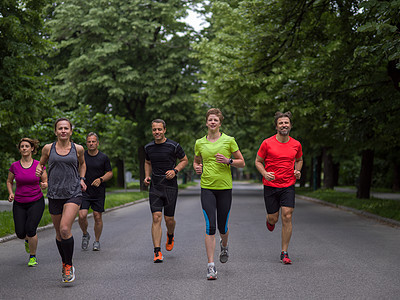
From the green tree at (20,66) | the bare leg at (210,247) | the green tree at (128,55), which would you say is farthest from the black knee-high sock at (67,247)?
the green tree at (128,55)

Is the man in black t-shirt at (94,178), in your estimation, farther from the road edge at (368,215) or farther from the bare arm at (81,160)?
the road edge at (368,215)

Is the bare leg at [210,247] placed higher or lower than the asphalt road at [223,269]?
higher

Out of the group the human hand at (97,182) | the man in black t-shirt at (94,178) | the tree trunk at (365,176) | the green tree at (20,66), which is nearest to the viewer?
the human hand at (97,182)

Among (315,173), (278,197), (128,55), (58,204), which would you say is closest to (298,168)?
(278,197)

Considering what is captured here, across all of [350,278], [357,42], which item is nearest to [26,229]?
[350,278]

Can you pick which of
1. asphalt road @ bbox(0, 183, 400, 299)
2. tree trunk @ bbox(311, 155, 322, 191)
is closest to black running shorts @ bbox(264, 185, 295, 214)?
asphalt road @ bbox(0, 183, 400, 299)

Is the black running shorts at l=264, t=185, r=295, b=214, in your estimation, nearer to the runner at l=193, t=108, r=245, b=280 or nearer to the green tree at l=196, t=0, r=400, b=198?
the runner at l=193, t=108, r=245, b=280

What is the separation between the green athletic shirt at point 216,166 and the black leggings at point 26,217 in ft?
7.70

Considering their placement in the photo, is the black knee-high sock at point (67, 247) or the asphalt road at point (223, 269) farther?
the black knee-high sock at point (67, 247)

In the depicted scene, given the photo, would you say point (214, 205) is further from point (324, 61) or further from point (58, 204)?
point (324, 61)

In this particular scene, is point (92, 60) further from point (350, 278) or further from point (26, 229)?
point (350, 278)

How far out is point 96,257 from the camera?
7.85 metres

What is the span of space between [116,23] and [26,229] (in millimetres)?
22941

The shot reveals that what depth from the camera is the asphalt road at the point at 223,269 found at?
5.49 meters
